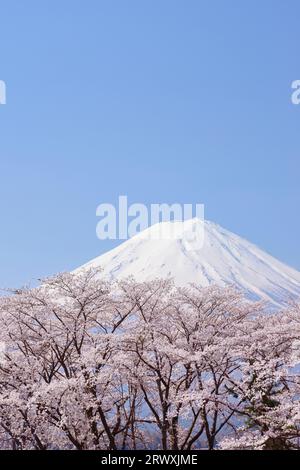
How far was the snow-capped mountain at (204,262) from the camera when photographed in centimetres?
8656

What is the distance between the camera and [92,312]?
13242mm

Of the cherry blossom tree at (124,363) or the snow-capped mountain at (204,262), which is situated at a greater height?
the snow-capped mountain at (204,262)

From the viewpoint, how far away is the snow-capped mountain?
86562 millimetres

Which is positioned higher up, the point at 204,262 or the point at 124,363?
the point at 204,262

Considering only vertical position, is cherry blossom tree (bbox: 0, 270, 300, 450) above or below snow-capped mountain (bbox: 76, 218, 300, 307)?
below

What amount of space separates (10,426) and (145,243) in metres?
92.1

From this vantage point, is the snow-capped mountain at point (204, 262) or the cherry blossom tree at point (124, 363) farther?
the snow-capped mountain at point (204, 262)

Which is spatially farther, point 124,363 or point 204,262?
point 204,262

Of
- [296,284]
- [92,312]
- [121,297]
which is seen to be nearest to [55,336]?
[92,312]

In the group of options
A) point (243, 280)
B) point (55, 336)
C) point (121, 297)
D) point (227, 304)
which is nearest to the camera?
point (55, 336)

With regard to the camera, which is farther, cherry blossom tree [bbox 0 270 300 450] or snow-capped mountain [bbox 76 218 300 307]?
snow-capped mountain [bbox 76 218 300 307]

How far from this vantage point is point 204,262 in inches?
3659
